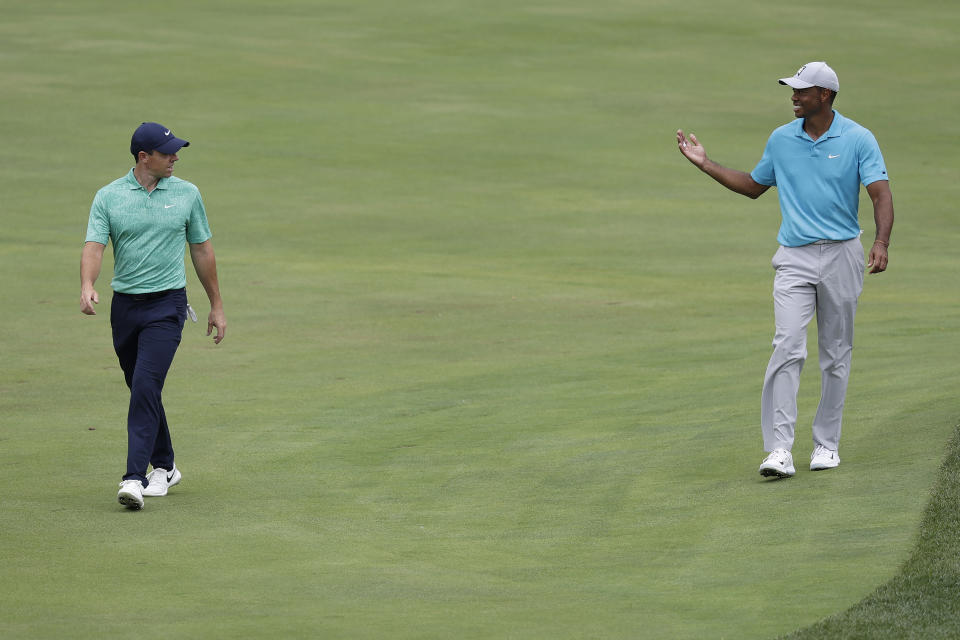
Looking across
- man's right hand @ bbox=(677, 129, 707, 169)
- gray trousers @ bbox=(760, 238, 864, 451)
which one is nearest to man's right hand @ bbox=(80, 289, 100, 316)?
man's right hand @ bbox=(677, 129, 707, 169)

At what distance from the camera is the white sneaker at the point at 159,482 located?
884 cm

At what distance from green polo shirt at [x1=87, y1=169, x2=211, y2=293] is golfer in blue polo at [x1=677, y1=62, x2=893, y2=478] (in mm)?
3391

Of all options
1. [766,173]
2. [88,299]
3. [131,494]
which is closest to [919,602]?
[766,173]

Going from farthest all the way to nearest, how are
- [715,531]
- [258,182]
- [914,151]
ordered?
[914,151] < [258,182] < [715,531]

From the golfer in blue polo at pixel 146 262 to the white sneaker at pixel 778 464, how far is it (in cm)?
335

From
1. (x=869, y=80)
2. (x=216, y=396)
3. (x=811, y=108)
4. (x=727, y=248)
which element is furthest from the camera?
(x=869, y=80)

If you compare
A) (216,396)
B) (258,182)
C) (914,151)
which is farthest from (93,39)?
(216,396)

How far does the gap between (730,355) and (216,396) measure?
14.7 feet

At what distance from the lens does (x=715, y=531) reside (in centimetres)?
762

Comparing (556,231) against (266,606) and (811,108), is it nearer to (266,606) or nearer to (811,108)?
(811,108)

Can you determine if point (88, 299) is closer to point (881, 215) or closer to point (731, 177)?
point (731, 177)

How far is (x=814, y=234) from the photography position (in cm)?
867

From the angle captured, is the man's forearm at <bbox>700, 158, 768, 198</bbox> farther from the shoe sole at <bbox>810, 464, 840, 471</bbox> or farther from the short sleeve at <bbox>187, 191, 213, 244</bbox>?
the short sleeve at <bbox>187, 191, 213, 244</bbox>

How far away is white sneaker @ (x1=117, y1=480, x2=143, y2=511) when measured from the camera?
8.35 m
